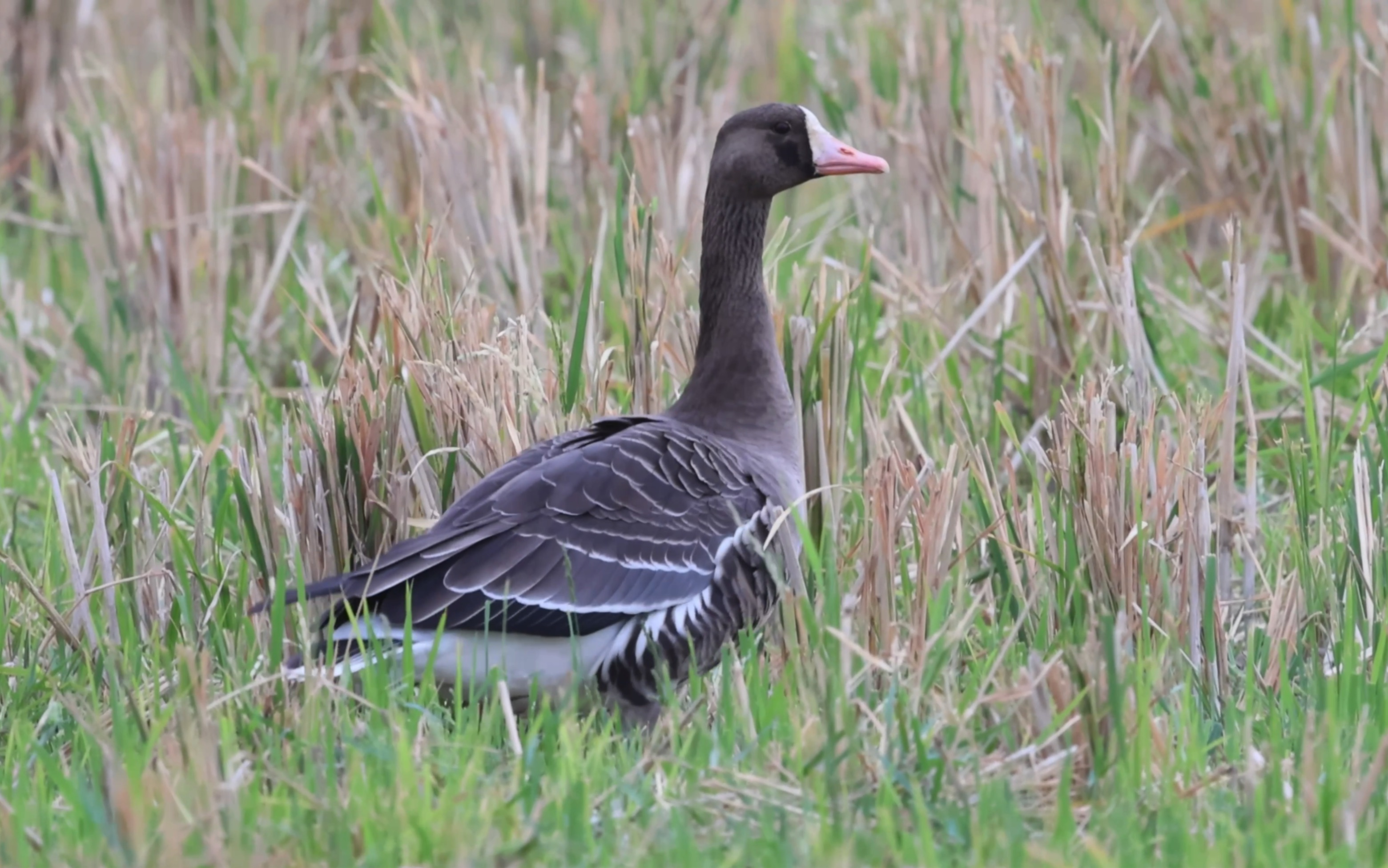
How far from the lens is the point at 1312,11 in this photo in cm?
757

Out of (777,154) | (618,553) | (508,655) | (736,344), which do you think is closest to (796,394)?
(736,344)

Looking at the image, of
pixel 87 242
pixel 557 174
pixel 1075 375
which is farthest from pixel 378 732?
pixel 557 174

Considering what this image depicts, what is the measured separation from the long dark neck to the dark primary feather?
6.9 inches

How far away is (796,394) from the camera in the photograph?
16.4 ft

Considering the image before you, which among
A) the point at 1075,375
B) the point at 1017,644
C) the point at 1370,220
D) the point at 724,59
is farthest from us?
the point at 724,59

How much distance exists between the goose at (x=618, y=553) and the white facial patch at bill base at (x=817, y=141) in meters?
0.17

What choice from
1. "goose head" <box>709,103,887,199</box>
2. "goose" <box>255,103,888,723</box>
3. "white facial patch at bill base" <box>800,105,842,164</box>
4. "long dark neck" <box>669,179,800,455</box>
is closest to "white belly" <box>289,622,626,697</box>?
"goose" <box>255,103,888,723</box>

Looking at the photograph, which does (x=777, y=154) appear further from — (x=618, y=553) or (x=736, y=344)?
(x=618, y=553)

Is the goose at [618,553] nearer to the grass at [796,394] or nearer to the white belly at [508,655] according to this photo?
the white belly at [508,655]

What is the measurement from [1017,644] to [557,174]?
13.8 feet

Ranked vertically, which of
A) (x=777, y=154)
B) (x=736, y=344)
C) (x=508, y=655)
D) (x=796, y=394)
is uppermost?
(x=777, y=154)

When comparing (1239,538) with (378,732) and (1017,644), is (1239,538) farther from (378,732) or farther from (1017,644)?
(378,732)

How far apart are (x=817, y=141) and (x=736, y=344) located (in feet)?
2.12

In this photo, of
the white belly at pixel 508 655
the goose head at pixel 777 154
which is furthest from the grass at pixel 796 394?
the goose head at pixel 777 154
